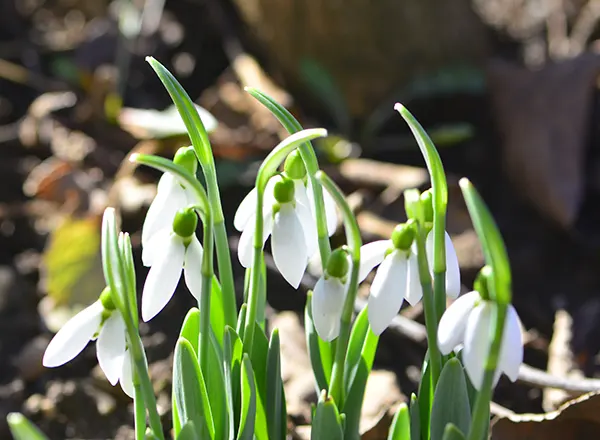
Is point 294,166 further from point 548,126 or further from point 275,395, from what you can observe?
point 548,126

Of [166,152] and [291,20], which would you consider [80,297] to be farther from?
[291,20]

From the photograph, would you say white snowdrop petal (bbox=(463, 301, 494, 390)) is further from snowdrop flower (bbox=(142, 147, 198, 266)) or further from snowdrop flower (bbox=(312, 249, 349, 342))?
snowdrop flower (bbox=(142, 147, 198, 266))

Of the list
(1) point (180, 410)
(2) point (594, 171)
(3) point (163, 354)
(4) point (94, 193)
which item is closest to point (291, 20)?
(4) point (94, 193)

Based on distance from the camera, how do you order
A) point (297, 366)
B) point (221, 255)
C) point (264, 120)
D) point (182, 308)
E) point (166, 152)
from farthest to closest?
point (264, 120) < point (166, 152) < point (182, 308) < point (297, 366) < point (221, 255)

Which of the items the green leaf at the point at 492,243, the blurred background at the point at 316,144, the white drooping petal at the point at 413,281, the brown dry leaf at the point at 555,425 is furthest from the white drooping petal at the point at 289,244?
the blurred background at the point at 316,144

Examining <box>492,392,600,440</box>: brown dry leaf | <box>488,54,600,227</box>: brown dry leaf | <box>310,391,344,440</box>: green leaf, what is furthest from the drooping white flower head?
<box>488,54,600,227</box>: brown dry leaf

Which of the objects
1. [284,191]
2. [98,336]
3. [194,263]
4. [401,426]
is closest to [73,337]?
[98,336]
